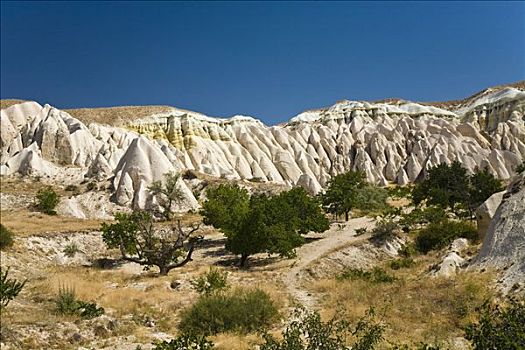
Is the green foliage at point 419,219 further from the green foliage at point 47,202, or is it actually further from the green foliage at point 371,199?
the green foliage at point 47,202

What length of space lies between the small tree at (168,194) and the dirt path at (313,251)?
1335cm

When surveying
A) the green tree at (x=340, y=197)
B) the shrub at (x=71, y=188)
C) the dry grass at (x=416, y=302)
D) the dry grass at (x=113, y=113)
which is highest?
the dry grass at (x=113, y=113)

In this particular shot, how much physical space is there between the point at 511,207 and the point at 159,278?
15.8 metres

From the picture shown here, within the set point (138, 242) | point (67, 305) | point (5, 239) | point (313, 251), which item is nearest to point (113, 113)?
point (5, 239)

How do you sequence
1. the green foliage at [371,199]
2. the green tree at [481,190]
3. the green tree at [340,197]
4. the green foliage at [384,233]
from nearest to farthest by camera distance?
the green foliage at [384,233] → the green tree at [481,190] → the green tree at [340,197] → the green foliage at [371,199]

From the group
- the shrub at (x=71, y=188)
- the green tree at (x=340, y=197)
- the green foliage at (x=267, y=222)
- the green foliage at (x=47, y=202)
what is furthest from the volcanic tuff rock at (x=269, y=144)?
the green tree at (x=340, y=197)

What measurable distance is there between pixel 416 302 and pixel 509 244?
439 cm

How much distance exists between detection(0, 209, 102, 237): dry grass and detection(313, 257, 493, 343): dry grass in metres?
20.2

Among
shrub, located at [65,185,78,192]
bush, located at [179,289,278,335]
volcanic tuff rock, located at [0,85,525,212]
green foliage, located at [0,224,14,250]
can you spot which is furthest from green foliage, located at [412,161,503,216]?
shrub, located at [65,185,78,192]

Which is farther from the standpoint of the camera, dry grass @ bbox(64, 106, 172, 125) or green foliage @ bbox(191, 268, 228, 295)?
dry grass @ bbox(64, 106, 172, 125)

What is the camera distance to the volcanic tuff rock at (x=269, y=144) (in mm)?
46281

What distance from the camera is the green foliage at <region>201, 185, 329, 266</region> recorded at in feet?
82.8

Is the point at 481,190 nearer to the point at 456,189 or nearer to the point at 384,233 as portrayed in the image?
the point at 456,189

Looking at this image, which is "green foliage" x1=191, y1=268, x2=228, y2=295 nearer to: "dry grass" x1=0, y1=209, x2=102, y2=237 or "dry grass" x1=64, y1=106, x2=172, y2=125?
"dry grass" x1=0, y1=209, x2=102, y2=237
